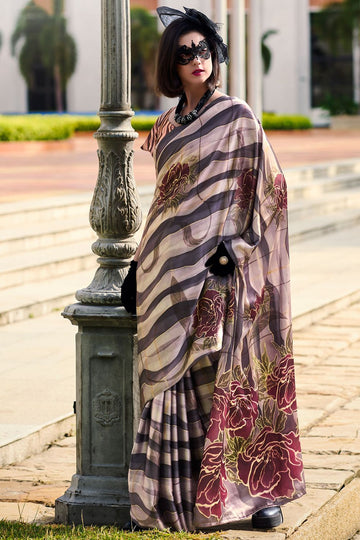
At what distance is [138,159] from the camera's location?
20.7 meters

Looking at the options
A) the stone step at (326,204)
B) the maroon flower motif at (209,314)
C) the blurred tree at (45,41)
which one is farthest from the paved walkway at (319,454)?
the blurred tree at (45,41)

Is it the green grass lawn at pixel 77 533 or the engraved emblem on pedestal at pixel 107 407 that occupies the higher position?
the engraved emblem on pedestal at pixel 107 407

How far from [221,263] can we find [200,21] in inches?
29.6

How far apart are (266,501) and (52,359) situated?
3069 millimetres

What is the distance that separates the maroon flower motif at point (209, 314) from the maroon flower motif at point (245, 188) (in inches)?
11.0

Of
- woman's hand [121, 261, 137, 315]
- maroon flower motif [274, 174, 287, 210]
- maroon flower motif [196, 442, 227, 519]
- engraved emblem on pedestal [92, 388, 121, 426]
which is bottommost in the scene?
maroon flower motif [196, 442, 227, 519]

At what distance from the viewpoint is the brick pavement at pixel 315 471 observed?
11.9 ft

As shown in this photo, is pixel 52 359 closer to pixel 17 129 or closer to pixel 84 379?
pixel 84 379

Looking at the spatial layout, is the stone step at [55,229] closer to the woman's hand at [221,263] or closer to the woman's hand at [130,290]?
the woman's hand at [130,290]

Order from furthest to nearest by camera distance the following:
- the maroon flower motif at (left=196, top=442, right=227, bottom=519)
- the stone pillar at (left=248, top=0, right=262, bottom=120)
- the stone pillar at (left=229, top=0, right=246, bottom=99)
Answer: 1. the stone pillar at (left=248, top=0, right=262, bottom=120)
2. the stone pillar at (left=229, top=0, right=246, bottom=99)
3. the maroon flower motif at (left=196, top=442, right=227, bottom=519)

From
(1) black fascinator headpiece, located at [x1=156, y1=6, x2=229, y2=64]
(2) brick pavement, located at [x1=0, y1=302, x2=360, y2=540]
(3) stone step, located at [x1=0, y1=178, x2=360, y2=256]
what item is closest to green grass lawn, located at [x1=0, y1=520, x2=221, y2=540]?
(2) brick pavement, located at [x1=0, y1=302, x2=360, y2=540]

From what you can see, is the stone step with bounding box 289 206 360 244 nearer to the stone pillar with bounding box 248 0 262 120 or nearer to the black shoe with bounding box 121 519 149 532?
the stone pillar with bounding box 248 0 262 120

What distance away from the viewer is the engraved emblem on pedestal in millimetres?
3561

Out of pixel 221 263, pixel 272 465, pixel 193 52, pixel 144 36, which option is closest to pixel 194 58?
pixel 193 52
